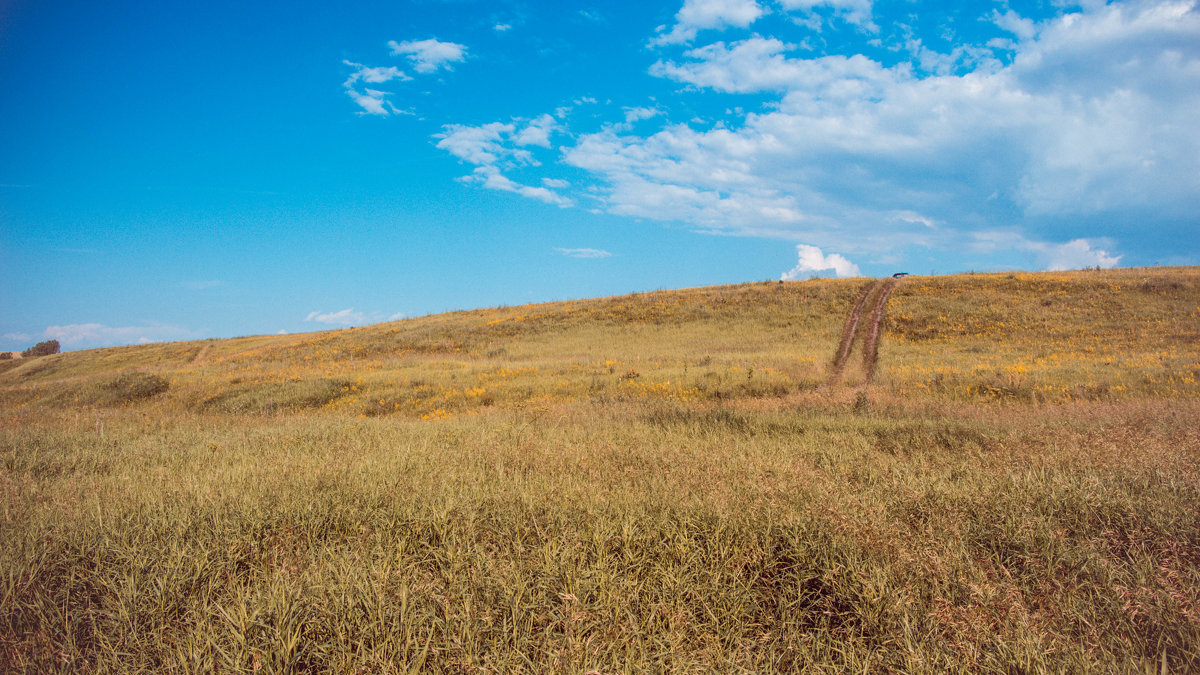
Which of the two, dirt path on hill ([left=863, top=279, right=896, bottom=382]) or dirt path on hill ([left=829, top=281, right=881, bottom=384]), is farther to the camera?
dirt path on hill ([left=863, top=279, right=896, bottom=382])

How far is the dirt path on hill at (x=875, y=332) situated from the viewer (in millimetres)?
20922

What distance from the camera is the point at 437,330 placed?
37750 mm

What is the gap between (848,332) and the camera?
28.3 metres

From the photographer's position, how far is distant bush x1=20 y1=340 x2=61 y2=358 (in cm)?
5199

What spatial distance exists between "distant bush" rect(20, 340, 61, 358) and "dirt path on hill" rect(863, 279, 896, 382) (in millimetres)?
76719

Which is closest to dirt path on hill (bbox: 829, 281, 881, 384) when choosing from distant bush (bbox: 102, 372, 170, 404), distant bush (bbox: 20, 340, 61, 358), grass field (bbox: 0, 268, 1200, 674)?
grass field (bbox: 0, 268, 1200, 674)

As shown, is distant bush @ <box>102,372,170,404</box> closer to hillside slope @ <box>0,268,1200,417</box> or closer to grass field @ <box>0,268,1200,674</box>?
hillside slope @ <box>0,268,1200,417</box>

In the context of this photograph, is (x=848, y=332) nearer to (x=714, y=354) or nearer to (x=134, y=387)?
(x=714, y=354)

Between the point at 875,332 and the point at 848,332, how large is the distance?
4.72 ft

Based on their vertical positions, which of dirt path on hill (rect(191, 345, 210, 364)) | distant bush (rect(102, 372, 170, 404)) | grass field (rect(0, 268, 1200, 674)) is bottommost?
grass field (rect(0, 268, 1200, 674))

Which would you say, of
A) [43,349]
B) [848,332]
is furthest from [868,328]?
[43,349]

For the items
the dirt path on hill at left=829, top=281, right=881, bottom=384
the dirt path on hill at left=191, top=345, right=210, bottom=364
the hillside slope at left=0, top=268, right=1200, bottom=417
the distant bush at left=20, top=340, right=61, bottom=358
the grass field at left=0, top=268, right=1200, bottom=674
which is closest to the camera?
the grass field at left=0, top=268, right=1200, bottom=674

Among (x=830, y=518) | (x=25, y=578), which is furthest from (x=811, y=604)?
(x=25, y=578)

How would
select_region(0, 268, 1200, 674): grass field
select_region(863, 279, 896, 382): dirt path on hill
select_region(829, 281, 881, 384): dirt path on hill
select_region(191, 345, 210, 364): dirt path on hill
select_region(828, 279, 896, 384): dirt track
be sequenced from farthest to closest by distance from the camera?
select_region(191, 345, 210, 364): dirt path on hill → select_region(863, 279, 896, 382): dirt path on hill → select_region(828, 279, 896, 384): dirt track → select_region(829, 281, 881, 384): dirt path on hill → select_region(0, 268, 1200, 674): grass field
